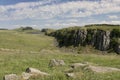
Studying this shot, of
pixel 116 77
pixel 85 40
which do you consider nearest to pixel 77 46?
pixel 85 40

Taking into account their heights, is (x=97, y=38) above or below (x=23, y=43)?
above

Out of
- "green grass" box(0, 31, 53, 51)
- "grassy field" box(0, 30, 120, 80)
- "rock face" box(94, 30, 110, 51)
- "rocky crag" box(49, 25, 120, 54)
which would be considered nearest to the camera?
"grassy field" box(0, 30, 120, 80)

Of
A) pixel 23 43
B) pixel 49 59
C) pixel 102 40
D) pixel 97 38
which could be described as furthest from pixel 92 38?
pixel 49 59

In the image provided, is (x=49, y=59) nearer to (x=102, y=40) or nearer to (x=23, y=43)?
(x=102, y=40)

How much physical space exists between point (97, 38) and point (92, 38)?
217 centimetres

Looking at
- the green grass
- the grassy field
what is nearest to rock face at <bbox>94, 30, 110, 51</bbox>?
the green grass

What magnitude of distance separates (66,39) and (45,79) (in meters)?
106

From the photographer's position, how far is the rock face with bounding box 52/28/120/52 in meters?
98.7

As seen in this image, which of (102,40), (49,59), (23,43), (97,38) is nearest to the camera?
(49,59)

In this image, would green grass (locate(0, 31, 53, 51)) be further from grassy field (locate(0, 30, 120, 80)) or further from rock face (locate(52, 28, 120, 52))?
grassy field (locate(0, 30, 120, 80))

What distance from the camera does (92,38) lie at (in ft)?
352

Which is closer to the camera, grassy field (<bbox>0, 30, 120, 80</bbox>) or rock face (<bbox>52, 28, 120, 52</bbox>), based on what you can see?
grassy field (<bbox>0, 30, 120, 80</bbox>)

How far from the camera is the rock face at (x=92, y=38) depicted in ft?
324

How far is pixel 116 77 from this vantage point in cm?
2014
